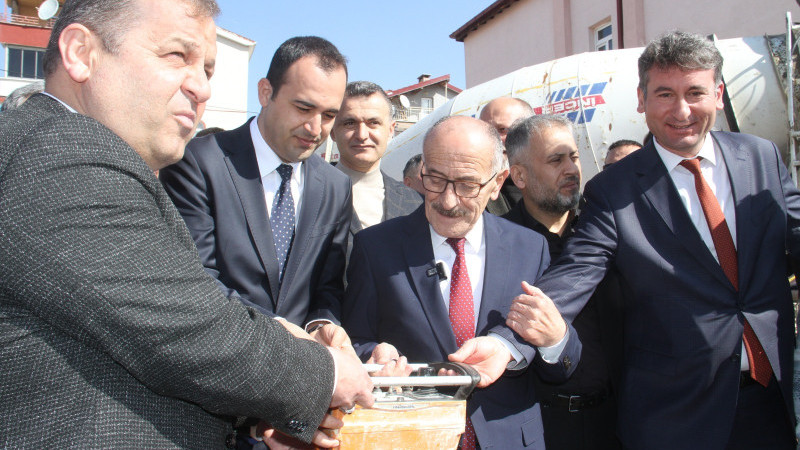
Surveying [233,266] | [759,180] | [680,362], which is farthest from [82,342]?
[759,180]

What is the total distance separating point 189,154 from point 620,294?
2.27 m

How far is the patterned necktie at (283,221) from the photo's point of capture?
8.66ft

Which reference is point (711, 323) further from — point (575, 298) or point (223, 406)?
point (223, 406)

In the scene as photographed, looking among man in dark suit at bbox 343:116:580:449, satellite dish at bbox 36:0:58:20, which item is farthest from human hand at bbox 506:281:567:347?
satellite dish at bbox 36:0:58:20

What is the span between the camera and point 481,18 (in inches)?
943

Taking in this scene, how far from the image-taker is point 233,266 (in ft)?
8.18

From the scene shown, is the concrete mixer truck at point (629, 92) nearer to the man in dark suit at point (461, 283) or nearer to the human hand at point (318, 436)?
the man in dark suit at point (461, 283)

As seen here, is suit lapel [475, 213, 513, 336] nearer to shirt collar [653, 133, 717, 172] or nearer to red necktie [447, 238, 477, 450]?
red necktie [447, 238, 477, 450]

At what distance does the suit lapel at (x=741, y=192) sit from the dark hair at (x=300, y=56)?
6.65ft

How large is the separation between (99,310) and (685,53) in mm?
2736

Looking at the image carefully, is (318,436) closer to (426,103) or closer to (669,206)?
(669,206)

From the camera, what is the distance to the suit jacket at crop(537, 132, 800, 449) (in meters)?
2.50

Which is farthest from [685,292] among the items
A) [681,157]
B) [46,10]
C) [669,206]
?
[46,10]

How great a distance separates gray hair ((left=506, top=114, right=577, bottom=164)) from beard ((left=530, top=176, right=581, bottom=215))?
32 centimetres
